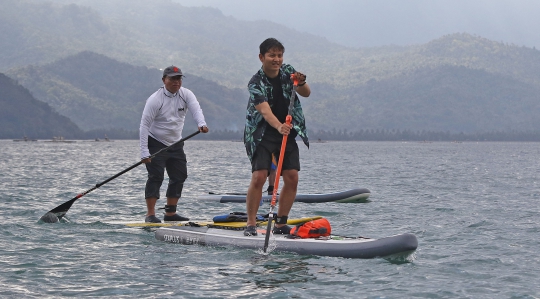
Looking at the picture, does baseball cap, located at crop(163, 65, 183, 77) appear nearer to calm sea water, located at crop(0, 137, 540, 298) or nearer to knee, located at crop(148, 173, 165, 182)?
knee, located at crop(148, 173, 165, 182)

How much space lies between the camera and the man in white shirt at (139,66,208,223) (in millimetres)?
13234

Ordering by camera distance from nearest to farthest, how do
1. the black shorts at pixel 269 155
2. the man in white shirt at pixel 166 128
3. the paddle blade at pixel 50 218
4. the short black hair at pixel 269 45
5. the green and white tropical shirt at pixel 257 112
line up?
the short black hair at pixel 269 45, the green and white tropical shirt at pixel 257 112, the black shorts at pixel 269 155, the man in white shirt at pixel 166 128, the paddle blade at pixel 50 218

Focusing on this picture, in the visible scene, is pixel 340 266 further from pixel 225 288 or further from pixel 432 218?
pixel 432 218

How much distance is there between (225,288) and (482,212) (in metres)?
11.0

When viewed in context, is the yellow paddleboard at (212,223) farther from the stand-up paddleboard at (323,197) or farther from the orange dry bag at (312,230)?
the stand-up paddleboard at (323,197)

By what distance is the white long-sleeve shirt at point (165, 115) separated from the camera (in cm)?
1327

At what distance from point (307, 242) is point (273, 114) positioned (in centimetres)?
185

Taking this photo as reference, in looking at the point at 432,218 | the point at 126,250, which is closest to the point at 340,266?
the point at 126,250

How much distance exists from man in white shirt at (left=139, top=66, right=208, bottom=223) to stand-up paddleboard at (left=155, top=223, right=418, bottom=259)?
60.0 inches

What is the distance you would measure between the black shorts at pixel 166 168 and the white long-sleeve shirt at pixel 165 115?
139mm

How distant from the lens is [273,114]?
1091 cm

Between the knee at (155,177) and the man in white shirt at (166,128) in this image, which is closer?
the man in white shirt at (166,128)

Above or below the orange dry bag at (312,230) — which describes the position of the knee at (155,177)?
above

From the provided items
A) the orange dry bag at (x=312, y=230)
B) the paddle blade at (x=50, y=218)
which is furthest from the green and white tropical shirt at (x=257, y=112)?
the paddle blade at (x=50, y=218)
